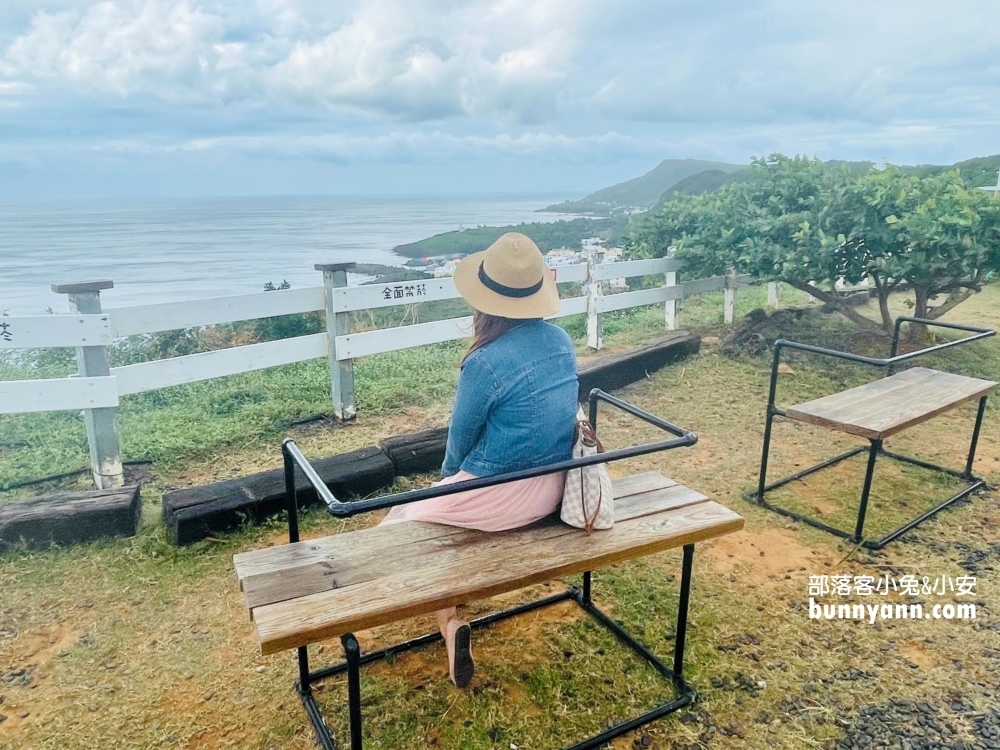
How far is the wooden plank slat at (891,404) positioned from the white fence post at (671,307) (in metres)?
3.46

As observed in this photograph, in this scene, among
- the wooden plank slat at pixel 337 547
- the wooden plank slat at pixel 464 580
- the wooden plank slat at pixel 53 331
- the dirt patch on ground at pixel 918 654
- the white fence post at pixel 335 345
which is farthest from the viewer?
the white fence post at pixel 335 345

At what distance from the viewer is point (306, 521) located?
352cm

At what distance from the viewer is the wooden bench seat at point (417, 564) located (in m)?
1.77

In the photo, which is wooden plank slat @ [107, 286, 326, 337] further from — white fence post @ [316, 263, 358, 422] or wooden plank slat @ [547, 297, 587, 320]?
wooden plank slat @ [547, 297, 587, 320]

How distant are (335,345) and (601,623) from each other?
2.82 metres

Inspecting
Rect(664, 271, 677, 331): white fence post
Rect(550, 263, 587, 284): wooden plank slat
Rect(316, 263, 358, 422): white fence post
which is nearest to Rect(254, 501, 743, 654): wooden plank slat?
Rect(316, 263, 358, 422): white fence post

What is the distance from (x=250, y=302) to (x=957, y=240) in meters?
5.28

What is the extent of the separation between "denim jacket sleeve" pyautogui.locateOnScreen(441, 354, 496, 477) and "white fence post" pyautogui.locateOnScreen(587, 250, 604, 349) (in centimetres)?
481

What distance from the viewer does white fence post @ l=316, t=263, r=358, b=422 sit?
474 centimetres

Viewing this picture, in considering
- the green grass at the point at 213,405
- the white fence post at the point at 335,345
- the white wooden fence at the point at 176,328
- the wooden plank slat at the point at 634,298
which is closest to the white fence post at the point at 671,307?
the wooden plank slat at the point at 634,298

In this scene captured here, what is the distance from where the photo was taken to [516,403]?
7.04 ft

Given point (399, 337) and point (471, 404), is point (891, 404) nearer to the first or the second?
point (471, 404)

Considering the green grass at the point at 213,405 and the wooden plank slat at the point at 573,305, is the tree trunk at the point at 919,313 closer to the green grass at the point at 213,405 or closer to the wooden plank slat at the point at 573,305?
the green grass at the point at 213,405

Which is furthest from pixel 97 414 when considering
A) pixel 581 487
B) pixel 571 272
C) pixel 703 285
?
pixel 703 285
